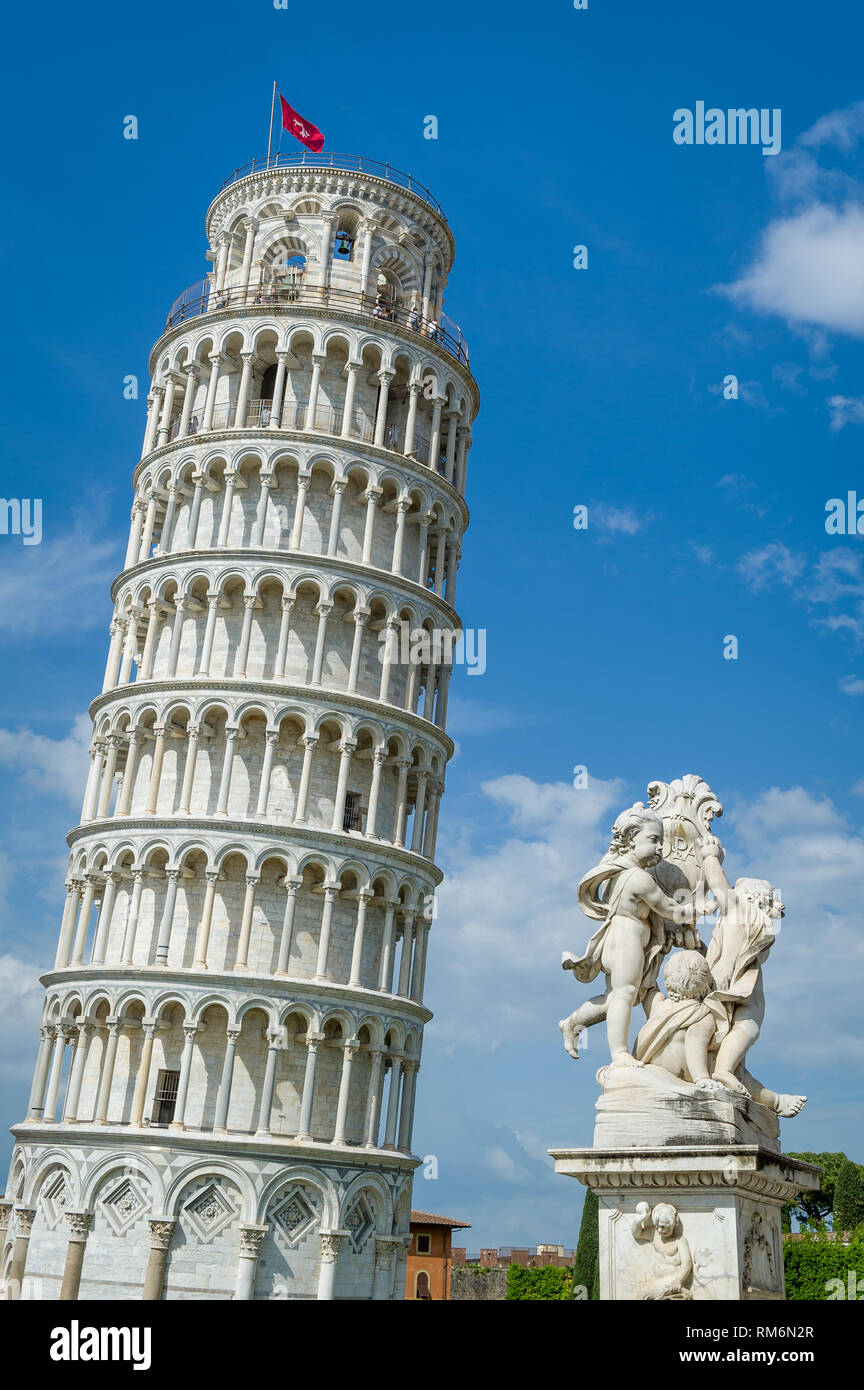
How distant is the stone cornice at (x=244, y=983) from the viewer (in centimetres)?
4631

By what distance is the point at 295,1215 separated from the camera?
45.4m

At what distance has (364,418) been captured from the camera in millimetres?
54969

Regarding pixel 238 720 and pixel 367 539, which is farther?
pixel 367 539

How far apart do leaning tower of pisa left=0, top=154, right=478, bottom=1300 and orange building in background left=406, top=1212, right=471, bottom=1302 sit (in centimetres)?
3395

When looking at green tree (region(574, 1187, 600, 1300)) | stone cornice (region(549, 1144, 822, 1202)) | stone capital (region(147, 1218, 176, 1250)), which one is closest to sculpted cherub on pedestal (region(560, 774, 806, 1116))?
stone cornice (region(549, 1144, 822, 1202))

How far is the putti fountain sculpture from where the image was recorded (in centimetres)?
943

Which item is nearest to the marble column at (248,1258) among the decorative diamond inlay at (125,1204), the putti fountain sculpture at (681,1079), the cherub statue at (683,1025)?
the decorative diamond inlay at (125,1204)

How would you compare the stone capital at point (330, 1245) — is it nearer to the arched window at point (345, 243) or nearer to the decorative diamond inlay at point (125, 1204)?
the decorative diamond inlay at point (125, 1204)

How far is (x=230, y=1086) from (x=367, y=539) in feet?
67.4

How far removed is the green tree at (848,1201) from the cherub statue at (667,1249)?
85.2m

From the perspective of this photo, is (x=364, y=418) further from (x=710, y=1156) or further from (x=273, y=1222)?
(x=710, y=1156)

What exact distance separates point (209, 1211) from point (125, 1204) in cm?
279
